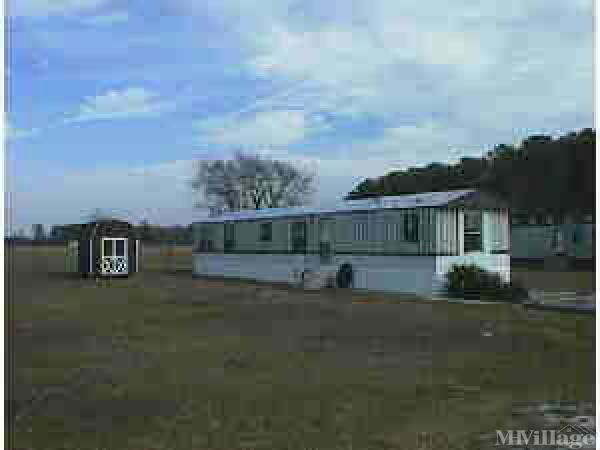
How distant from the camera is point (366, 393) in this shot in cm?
609

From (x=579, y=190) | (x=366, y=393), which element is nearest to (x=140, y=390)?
(x=366, y=393)

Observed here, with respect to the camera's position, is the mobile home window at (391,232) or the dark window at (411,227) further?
the mobile home window at (391,232)

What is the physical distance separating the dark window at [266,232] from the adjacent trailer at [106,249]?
529 centimetres

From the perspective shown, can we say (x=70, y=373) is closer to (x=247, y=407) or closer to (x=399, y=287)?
(x=247, y=407)

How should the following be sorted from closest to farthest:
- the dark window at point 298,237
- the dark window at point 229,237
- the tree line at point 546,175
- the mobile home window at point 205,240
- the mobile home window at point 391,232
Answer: the mobile home window at point 391,232, the dark window at point 298,237, the dark window at point 229,237, the mobile home window at point 205,240, the tree line at point 546,175

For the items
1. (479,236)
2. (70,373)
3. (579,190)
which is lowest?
(70,373)

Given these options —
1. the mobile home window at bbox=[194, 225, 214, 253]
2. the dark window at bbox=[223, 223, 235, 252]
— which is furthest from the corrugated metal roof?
the mobile home window at bbox=[194, 225, 214, 253]

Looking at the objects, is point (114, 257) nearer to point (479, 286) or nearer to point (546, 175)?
point (479, 286)

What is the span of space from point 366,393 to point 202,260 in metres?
21.6

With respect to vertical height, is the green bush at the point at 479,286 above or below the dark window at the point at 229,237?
below

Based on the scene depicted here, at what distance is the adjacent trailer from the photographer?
78.5 feet

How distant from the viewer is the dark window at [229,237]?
25047 mm

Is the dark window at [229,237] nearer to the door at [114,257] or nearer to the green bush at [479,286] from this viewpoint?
the door at [114,257]

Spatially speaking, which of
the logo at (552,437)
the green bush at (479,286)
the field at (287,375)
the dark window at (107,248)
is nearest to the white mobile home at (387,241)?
the green bush at (479,286)
